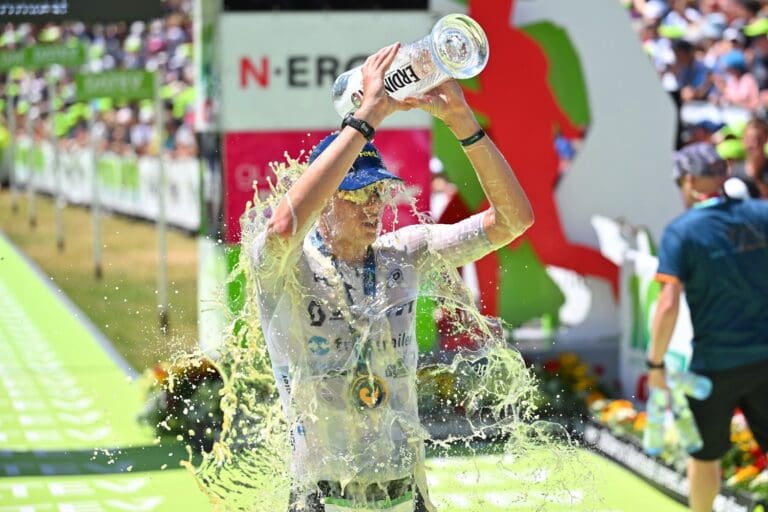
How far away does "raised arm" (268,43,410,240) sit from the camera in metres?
2.89

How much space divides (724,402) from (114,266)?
11.1 meters

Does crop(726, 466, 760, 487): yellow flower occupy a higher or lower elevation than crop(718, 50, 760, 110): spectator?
lower

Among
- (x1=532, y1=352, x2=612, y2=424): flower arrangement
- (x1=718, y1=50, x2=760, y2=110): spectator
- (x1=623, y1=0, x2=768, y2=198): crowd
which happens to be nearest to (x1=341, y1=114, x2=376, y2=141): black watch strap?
(x1=532, y1=352, x2=612, y2=424): flower arrangement

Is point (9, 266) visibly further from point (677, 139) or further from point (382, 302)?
point (382, 302)

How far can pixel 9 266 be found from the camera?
17172mm

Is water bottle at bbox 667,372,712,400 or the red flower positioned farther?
the red flower

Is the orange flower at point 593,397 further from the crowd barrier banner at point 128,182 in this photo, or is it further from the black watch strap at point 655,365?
the crowd barrier banner at point 128,182

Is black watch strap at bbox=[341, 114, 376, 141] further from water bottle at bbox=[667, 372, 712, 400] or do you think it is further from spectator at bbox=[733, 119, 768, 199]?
spectator at bbox=[733, 119, 768, 199]

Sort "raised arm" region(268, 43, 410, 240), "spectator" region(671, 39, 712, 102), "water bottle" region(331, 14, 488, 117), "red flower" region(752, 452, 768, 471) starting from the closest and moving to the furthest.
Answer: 1. "raised arm" region(268, 43, 410, 240)
2. "water bottle" region(331, 14, 488, 117)
3. "red flower" region(752, 452, 768, 471)
4. "spectator" region(671, 39, 712, 102)

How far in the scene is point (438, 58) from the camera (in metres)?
3.03

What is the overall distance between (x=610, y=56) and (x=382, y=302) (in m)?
7.05

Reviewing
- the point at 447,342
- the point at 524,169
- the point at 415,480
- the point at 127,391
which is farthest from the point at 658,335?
the point at 127,391

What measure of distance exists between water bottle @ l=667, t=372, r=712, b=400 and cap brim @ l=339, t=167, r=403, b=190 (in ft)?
11.3

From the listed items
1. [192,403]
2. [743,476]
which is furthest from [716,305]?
[192,403]
